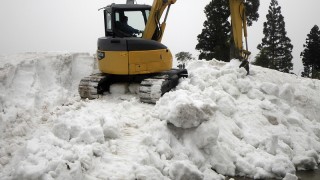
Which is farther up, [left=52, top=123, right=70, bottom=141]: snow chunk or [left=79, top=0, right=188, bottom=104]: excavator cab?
[left=79, top=0, right=188, bottom=104]: excavator cab

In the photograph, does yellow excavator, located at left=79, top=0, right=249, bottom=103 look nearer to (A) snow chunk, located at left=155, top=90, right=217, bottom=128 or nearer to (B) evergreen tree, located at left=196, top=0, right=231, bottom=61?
(A) snow chunk, located at left=155, top=90, right=217, bottom=128

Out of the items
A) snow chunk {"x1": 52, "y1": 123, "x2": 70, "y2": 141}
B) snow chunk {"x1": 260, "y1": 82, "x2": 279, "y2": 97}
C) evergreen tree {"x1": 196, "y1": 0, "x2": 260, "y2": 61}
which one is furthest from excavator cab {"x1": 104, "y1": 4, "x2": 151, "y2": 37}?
evergreen tree {"x1": 196, "y1": 0, "x2": 260, "y2": 61}

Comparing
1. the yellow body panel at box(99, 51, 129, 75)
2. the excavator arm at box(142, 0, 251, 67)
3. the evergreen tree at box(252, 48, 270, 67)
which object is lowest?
the evergreen tree at box(252, 48, 270, 67)

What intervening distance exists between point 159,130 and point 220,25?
17.1 metres

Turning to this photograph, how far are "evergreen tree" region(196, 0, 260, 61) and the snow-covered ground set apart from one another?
1179 cm

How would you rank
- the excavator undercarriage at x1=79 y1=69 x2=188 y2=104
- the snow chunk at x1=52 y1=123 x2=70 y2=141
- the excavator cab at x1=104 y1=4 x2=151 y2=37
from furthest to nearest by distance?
the excavator cab at x1=104 y1=4 x2=151 y2=37, the excavator undercarriage at x1=79 y1=69 x2=188 y2=104, the snow chunk at x1=52 y1=123 x2=70 y2=141

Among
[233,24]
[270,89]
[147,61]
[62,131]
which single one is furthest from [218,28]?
[62,131]

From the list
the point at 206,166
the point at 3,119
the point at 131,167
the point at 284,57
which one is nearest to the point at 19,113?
the point at 3,119

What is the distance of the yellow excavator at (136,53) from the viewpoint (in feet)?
29.5

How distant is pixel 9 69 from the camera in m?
9.51

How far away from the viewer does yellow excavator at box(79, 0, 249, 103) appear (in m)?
8.99

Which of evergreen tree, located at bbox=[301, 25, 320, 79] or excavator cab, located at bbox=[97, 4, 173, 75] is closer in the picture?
excavator cab, located at bbox=[97, 4, 173, 75]

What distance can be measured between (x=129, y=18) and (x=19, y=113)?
379 cm

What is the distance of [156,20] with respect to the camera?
9609 millimetres
